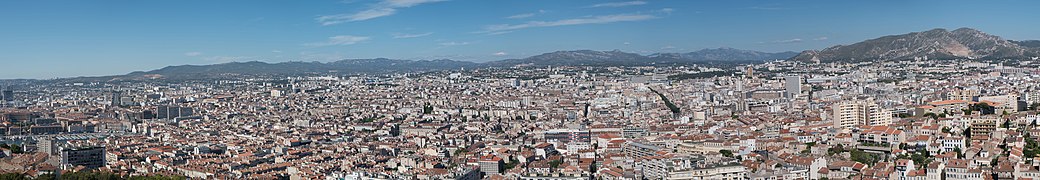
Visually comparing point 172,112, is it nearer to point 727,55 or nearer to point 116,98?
point 116,98

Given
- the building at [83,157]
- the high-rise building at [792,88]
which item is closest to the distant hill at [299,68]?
the high-rise building at [792,88]

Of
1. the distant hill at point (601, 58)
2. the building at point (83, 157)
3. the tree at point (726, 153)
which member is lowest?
the building at point (83, 157)

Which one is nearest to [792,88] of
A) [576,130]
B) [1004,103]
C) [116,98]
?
[1004,103]

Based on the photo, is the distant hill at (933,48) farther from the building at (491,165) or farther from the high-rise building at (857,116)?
the building at (491,165)

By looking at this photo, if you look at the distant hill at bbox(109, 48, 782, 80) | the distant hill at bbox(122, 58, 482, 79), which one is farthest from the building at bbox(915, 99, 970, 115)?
the distant hill at bbox(122, 58, 482, 79)

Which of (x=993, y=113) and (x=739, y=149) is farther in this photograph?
(x=993, y=113)

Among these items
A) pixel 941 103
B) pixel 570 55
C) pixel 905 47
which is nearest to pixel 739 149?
pixel 941 103

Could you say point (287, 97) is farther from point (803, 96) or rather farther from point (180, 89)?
point (803, 96)
